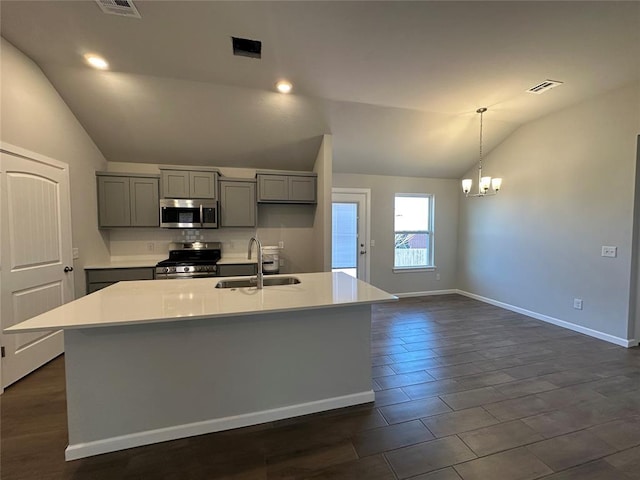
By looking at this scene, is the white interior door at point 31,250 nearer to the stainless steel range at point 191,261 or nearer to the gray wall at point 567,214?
the stainless steel range at point 191,261

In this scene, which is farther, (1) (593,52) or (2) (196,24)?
(1) (593,52)

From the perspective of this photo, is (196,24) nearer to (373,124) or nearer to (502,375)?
(373,124)

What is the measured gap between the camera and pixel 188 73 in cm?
306

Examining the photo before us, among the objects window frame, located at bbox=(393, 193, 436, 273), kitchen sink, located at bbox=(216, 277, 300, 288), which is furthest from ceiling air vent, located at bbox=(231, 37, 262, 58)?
window frame, located at bbox=(393, 193, 436, 273)

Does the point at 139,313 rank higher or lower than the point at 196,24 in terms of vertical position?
lower

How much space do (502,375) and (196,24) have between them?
407cm

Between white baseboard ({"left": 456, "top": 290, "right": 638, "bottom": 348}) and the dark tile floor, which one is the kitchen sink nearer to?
the dark tile floor

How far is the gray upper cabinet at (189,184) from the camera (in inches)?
163

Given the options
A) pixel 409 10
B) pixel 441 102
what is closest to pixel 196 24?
pixel 409 10

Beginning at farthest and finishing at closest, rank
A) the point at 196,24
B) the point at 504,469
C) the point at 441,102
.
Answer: the point at 441,102 → the point at 196,24 → the point at 504,469

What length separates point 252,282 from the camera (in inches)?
105

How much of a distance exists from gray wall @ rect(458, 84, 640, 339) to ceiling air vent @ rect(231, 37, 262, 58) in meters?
3.46

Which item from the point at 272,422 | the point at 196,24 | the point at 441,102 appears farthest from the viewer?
the point at 441,102

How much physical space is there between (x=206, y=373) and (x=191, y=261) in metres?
2.50
